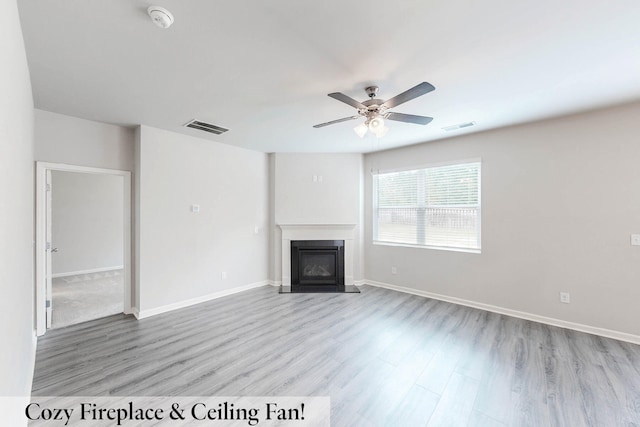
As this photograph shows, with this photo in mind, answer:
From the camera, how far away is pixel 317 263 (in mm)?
5016

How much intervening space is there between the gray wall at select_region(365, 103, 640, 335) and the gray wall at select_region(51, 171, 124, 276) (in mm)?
7494

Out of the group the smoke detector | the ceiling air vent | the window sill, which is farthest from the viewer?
the window sill

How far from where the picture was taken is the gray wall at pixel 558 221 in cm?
283

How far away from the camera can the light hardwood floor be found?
186 cm

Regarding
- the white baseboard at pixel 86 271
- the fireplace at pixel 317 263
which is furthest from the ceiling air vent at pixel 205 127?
the white baseboard at pixel 86 271

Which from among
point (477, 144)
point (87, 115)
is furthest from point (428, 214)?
point (87, 115)

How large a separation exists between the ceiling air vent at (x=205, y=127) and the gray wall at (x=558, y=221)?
3.39m

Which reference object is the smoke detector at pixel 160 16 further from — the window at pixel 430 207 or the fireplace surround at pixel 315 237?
the window at pixel 430 207

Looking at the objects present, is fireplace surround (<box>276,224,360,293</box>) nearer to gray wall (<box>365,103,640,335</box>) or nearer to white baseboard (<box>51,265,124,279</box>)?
gray wall (<box>365,103,640,335</box>)

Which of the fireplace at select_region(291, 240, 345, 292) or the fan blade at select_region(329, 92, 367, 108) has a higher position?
the fan blade at select_region(329, 92, 367, 108)

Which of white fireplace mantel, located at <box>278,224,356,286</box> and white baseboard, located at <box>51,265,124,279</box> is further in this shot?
white baseboard, located at <box>51,265,124,279</box>

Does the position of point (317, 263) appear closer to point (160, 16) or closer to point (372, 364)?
point (372, 364)

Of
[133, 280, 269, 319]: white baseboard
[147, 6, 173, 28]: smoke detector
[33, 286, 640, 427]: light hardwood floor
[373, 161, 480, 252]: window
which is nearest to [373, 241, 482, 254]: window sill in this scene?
[373, 161, 480, 252]: window

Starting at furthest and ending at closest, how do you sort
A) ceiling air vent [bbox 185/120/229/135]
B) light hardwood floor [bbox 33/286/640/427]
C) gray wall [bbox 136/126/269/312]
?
gray wall [bbox 136/126/269/312] < ceiling air vent [bbox 185/120/229/135] < light hardwood floor [bbox 33/286/640/427]
